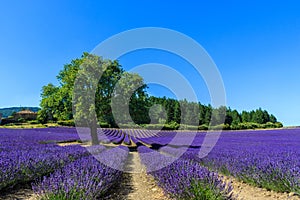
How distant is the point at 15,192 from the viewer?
4102 millimetres

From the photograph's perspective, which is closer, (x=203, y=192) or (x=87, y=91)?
(x=203, y=192)

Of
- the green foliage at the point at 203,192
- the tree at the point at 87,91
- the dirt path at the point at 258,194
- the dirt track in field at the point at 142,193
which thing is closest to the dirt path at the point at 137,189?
the dirt track in field at the point at 142,193

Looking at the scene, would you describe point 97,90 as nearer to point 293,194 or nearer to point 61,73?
point 61,73

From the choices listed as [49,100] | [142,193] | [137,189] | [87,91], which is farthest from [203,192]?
[49,100]

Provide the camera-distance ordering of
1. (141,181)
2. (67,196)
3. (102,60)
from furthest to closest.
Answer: (102,60), (141,181), (67,196)

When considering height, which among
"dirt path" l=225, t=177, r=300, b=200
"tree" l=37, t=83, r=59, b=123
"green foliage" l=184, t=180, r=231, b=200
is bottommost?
"dirt path" l=225, t=177, r=300, b=200

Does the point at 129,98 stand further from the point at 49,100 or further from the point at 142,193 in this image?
the point at 142,193

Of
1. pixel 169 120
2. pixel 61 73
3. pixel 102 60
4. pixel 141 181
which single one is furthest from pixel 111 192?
pixel 169 120

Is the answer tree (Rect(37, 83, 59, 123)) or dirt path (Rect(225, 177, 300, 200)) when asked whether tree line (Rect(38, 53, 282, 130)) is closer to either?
tree (Rect(37, 83, 59, 123))

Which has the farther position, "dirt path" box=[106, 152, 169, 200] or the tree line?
the tree line

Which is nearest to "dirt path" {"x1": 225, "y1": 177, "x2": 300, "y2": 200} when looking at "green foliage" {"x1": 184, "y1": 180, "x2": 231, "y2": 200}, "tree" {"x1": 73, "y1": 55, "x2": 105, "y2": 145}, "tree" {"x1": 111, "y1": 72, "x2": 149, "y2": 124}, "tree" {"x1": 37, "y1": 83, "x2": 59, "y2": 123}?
"green foliage" {"x1": 184, "y1": 180, "x2": 231, "y2": 200}

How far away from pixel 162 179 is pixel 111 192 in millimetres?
958

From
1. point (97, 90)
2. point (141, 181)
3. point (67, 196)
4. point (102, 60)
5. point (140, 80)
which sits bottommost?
point (141, 181)

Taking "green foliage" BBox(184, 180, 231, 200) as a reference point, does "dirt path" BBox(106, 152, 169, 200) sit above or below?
below
